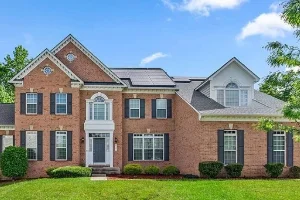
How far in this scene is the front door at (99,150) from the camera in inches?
1300

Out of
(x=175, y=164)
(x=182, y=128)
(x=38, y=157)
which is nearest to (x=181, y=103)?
(x=182, y=128)

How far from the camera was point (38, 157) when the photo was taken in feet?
104

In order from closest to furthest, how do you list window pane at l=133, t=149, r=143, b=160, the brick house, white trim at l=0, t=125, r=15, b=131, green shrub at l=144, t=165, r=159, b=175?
the brick house
green shrub at l=144, t=165, r=159, b=175
white trim at l=0, t=125, r=15, b=131
window pane at l=133, t=149, r=143, b=160

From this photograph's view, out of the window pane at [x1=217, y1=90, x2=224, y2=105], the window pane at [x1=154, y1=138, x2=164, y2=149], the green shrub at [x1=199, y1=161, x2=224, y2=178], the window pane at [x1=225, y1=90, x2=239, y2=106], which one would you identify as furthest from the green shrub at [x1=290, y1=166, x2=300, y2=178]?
the window pane at [x1=154, y1=138, x2=164, y2=149]

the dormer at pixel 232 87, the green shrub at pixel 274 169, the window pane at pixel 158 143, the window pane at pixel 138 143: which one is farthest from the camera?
the window pane at pixel 158 143

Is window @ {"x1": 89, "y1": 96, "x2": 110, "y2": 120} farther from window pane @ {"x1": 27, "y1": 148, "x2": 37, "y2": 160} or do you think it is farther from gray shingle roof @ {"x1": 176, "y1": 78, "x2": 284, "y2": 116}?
gray shingle roof @ {"x1": 176, "y1": 78, "x2": 284, "y2": 116}

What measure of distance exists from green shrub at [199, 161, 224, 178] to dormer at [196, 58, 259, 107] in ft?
15.4

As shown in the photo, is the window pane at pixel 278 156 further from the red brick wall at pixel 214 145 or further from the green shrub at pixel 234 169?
the green shrub at pixel 234 169

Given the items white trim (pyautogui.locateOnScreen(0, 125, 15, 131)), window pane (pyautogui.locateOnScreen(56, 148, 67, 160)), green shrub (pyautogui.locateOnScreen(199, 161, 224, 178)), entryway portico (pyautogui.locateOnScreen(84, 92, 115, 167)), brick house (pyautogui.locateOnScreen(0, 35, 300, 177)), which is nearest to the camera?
green shrub (pyautogui.locateOnScreen(199, 161, 224, 178))

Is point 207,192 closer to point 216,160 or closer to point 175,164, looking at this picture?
point 216,160

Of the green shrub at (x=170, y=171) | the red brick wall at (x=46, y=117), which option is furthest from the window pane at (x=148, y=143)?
the red brick wall at (x=46, y=117)

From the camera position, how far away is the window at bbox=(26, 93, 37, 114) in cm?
3206

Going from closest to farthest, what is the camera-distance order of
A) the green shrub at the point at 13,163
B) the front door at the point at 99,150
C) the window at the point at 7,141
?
the green shrub at the point at 13,163
the window at the point at 7,141
the front door at the point at 99,150

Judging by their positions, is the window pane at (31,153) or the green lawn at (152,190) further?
the window pane at (31,153)
